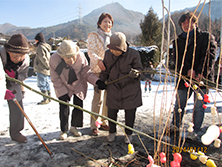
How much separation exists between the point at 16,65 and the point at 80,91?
0.92 metres

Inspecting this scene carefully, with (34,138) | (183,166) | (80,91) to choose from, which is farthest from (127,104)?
(34,138)

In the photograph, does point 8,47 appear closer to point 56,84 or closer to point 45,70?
point 56,84

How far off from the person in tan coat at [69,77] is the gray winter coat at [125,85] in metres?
0.21

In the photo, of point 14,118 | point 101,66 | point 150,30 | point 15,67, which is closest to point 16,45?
point 15,67

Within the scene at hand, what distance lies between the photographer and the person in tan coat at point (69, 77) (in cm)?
223

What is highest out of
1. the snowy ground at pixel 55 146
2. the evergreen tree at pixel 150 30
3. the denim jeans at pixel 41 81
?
the evergreen tree at pixel 150 30

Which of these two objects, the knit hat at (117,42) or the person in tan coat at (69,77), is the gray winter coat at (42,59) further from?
the knit hat at (117,42)

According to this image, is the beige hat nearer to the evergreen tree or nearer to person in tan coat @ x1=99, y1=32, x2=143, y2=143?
person in tan coat @ x1=99, y1=32, x2=143, y2=143

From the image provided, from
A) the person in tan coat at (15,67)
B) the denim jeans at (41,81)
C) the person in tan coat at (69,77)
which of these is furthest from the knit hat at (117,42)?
the denim jeans at (41,81)

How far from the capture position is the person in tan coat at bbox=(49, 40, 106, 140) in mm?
2227

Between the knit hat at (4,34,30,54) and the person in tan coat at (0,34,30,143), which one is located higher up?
the knit hat at (4,34,30,54)

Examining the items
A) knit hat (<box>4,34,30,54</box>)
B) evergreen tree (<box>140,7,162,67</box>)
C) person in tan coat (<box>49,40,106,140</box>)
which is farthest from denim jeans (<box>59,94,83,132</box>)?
evergreen tree (<box>140,7,162,67</box>)

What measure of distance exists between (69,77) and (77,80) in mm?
127

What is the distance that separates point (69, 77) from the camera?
7.70 ft
